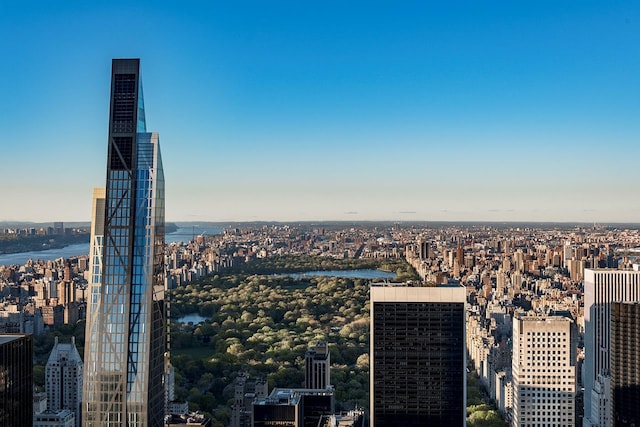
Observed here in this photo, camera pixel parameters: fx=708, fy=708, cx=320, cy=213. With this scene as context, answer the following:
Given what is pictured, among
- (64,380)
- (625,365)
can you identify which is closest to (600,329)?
(625,365)

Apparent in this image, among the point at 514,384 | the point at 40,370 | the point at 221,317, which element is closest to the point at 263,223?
the point at 221,317

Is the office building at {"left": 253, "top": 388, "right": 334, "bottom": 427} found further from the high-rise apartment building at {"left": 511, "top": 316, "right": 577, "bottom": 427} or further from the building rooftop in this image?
the building rooftop

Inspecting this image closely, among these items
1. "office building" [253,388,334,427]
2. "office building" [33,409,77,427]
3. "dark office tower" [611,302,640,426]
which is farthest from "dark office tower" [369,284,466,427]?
"office building" [33,409,77,427]

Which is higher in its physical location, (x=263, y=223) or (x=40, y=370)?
(x=263, y=223)

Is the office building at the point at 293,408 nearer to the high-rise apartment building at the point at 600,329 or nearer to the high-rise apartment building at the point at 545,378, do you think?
the high-rise apartment building at the point at 545,378

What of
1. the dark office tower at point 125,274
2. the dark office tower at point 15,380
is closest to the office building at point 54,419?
the dark office tower at point 15,380

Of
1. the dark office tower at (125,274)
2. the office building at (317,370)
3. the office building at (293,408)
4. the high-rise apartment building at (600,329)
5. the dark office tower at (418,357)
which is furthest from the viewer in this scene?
the office building at (317,370)

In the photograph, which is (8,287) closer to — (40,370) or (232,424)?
(40,370)
